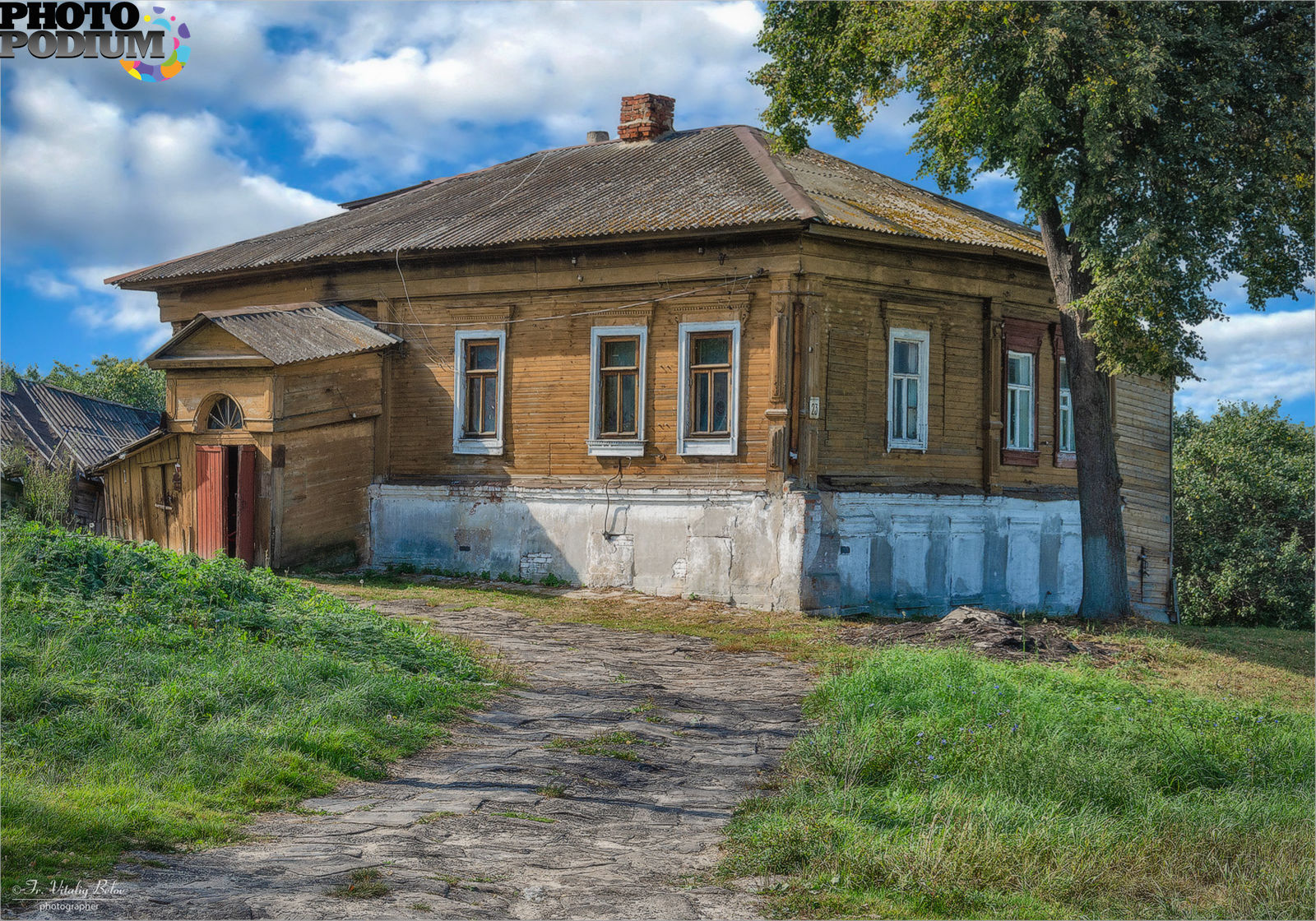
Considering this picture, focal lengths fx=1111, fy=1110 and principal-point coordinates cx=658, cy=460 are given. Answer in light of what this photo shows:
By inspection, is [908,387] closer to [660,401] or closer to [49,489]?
[660,401]

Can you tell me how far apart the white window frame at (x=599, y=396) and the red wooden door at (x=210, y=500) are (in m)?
5.78

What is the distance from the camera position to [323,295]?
20.0 m

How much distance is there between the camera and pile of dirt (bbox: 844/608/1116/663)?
42.4 feet

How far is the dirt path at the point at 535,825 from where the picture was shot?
4.89m

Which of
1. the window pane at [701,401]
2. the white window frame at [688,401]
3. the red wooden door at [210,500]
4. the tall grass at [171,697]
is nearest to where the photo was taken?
the tall grass at [171,697]

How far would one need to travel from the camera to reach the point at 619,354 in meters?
17.7


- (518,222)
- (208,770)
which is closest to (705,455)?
(518,222)

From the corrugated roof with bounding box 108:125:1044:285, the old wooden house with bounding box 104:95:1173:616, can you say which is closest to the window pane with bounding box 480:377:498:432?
the old wooden house with bounding box 104:95:1173:616

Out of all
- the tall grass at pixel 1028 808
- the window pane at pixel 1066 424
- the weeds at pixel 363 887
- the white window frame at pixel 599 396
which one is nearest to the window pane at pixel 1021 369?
the window pane at pixel 1066 424

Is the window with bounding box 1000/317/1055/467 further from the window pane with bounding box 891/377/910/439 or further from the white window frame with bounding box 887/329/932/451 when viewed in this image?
the window pane with bounding box 891/377/910/439

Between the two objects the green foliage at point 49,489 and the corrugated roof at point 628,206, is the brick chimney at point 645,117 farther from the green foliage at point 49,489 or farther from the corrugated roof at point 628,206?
the green foliage at point 49,489

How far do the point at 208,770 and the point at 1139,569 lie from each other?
2057cm

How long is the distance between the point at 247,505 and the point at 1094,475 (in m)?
12.9

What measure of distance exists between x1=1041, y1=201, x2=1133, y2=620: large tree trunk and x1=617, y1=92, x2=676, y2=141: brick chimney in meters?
8.88
